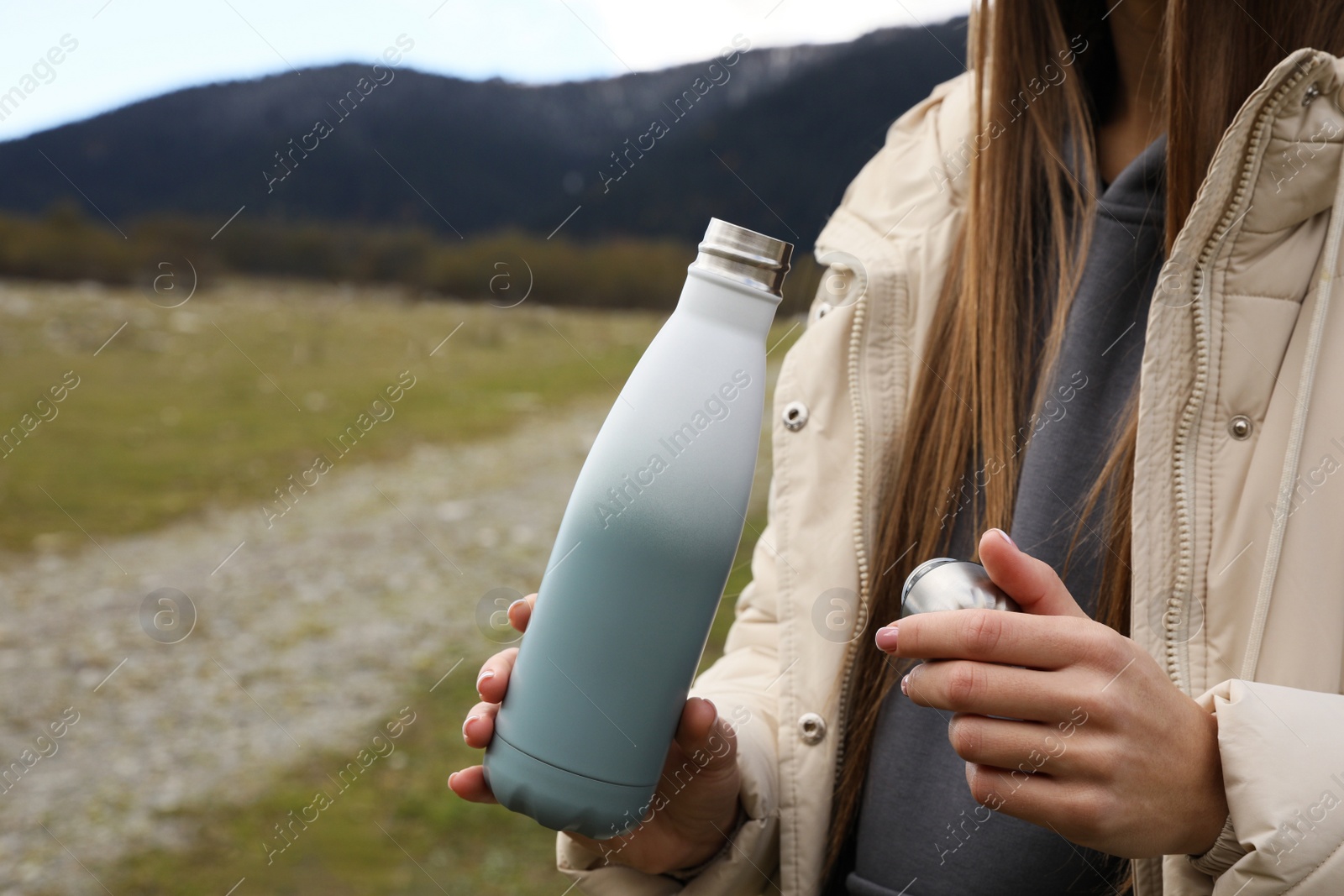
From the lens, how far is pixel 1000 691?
1.88 feet

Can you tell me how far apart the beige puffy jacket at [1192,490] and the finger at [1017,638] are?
0.14 metres

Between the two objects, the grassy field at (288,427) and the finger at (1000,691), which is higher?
the finger at (1000,691)

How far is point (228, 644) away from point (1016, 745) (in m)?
2.66

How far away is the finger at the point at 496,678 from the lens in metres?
0.72

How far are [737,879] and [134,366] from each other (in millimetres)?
4844

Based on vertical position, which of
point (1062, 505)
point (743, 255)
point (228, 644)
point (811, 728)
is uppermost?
point (743, 255)

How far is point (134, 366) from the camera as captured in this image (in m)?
4.85

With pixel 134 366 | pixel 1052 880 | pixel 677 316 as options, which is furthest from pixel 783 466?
pixel 134 366

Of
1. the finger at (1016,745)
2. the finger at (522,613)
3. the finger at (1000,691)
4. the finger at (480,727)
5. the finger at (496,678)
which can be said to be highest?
the finger at (1000,691)

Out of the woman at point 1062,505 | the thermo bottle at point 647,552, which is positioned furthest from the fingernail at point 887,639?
the thermo bottle at point 647,552

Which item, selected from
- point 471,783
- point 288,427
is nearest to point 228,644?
point 288,427

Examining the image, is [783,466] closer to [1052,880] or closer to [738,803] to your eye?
[738,803]

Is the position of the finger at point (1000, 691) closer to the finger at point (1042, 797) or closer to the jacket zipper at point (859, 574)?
the finger at point (1042, 797)

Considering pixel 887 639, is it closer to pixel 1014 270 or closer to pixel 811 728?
pixel 811 728
